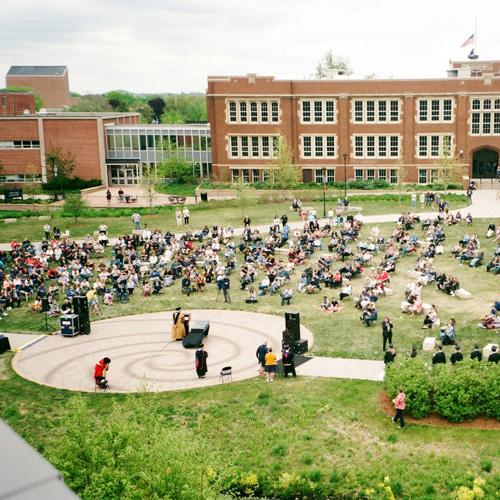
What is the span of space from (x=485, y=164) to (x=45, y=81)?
129246 millimetres

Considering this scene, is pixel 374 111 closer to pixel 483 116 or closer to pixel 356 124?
pixel 356 124

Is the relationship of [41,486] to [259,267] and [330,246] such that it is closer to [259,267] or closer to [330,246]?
[259,267]

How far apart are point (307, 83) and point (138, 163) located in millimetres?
22403

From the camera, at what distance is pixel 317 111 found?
7419 centimetres

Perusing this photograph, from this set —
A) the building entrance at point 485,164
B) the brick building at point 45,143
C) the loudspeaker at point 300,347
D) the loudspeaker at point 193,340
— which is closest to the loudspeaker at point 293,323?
the loudspeaker at point 300,347

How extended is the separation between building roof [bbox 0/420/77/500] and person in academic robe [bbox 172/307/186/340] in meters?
27.4

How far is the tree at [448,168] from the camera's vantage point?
→ 65875 mm

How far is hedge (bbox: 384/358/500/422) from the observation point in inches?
799

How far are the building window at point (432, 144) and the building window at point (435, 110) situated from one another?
5.56 ft

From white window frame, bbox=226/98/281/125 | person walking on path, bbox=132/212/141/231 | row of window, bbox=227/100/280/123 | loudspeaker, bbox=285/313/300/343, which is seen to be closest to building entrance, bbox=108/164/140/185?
white window frame, bbox=226/98/281/125

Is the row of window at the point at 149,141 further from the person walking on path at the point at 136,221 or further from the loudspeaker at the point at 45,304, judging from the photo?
the loudspeaker at the point at 45,304

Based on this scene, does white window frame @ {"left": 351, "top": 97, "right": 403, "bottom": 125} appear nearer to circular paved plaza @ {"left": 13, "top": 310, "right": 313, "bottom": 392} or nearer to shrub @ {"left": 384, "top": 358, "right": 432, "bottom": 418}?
circular paved plaza @ {"left": 13, "top": 310, "right": 313, "bottom": 392}

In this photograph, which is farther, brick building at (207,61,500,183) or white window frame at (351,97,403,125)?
white window frame at (351,97,403,125)

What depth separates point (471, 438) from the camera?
1942 cm
